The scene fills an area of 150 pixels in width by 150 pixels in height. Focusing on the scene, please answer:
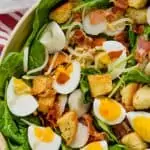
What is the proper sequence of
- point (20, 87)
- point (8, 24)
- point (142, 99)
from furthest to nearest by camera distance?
point (8, 24)
point (20, 87)
point (142, 99)

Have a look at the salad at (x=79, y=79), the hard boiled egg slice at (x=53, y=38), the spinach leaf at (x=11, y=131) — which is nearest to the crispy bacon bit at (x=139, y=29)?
the salad at (x=79, y=79)

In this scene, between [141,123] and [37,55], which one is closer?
[141,123]

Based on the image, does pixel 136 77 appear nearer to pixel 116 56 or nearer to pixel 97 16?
pixel 116 56

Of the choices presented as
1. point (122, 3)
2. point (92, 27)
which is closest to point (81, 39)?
point (92, 27)

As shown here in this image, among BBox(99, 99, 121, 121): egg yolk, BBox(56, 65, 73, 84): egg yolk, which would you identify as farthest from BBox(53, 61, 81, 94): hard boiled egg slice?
BBox(99, 99, 121, 121): egg yolk

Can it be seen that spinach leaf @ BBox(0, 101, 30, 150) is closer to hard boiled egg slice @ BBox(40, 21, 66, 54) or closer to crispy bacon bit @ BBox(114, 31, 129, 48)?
hard boiled egg slice @ BBox(40, 21, 66, 54)

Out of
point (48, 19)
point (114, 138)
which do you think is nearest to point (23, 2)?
point (48, 19)
